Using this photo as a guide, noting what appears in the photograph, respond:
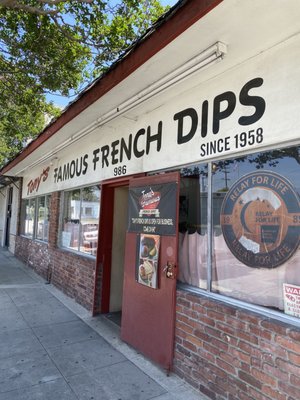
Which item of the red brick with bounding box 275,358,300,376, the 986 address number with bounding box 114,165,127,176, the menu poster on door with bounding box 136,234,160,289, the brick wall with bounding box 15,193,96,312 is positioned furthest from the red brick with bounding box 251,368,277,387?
the brick wall with bounding box 15,193,96,312

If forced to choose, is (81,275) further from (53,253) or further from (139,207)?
(139,207)

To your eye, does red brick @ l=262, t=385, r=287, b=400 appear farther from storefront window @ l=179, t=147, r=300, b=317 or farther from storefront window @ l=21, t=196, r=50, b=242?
storefront window @ l=21, t=196, r=50, b=242

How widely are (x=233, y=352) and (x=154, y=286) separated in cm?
129

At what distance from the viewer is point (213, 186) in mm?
3602

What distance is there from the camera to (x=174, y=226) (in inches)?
148

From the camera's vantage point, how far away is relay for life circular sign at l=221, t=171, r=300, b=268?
2814 mm

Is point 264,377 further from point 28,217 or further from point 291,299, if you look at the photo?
point 28,217

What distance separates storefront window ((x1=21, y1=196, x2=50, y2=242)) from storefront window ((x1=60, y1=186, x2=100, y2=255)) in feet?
6.01

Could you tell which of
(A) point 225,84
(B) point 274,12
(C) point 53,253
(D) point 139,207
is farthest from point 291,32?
(C) point 53,253

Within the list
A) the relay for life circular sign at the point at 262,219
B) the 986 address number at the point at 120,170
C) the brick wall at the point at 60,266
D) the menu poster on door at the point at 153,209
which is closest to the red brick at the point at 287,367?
the relay for life circular sign at the point at 262,219

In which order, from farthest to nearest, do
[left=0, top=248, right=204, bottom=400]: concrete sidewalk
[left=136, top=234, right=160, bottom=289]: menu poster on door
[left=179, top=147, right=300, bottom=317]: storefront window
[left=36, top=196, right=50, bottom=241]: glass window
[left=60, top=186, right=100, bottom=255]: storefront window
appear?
1. [left=36, top=196, right=50, bottom=241]: glass window
2. [left=60, top=186, right=100, bottom=255]: storefront window
3. [left=136, top=234, right=160, bottom=289]: menu poster on door
4. [left=0, top=248, right=204, bottom=400]: concrete sidewalk
5. [left=179, top=147, right=300, bottom=317]: storefront window

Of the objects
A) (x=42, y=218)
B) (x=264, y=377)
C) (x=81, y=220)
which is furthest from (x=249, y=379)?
(x=42, y=218)

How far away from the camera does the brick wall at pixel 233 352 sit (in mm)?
2546

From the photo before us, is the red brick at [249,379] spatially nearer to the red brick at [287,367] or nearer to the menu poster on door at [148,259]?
the red brick at [287,367]
